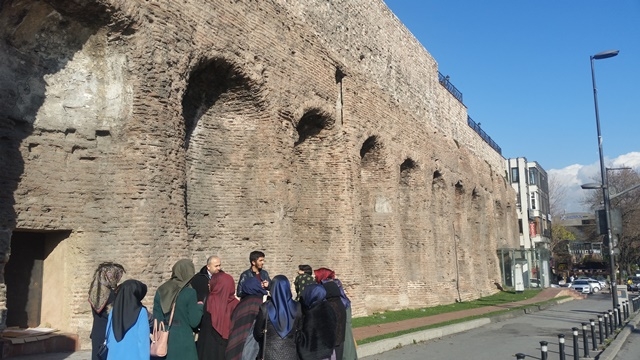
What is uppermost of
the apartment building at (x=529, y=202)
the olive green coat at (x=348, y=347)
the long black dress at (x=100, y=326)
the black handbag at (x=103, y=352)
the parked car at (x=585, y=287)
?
the apartment building at (x=529, y=202)

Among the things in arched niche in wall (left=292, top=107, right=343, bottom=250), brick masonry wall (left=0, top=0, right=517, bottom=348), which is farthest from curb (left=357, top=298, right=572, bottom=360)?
arched niche in wall (left=292, top=107, right=343, bottom=250)

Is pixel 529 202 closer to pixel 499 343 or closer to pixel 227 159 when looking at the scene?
pixel 499 343

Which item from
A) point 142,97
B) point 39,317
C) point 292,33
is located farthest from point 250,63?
point 39,317

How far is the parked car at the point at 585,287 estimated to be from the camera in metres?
42.5

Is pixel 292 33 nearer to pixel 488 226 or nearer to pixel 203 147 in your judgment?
pixel 203 147

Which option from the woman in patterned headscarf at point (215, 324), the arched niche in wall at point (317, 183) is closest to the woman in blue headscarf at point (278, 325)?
the woman in patterned headscarf at point (215, 324)

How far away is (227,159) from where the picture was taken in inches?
567

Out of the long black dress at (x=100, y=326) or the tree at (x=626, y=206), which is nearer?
the long black dress at (x=100, y=326)

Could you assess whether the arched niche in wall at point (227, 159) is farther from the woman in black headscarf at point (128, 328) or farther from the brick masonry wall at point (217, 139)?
the woman in black headscarf at point (128, 328)

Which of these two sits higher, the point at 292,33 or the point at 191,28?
the point at 292,33

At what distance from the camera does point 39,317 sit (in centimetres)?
995

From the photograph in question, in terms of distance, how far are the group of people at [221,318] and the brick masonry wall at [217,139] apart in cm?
435

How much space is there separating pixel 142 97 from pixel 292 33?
658 cm

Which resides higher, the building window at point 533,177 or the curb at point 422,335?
the building window at point 533,177
